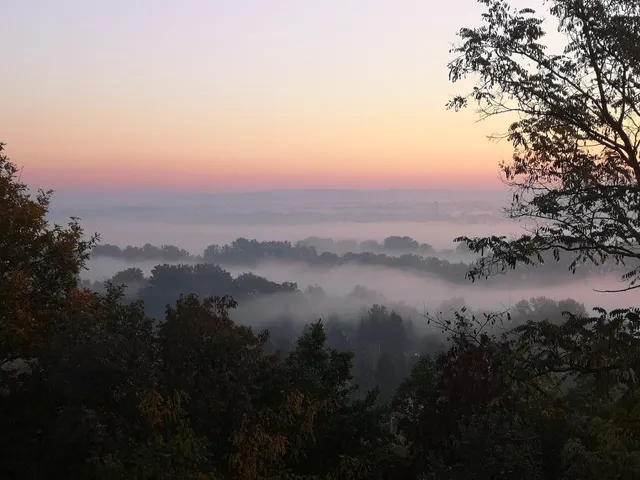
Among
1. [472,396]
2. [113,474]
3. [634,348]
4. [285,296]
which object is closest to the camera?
[634,348]

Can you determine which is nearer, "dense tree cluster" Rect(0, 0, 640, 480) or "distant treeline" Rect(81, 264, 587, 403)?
"dense tree cluster" Rect(0, 0, 640, 480)

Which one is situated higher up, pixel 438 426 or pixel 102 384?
pixel 102 384

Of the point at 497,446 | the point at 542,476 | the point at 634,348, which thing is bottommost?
the point at 542,476

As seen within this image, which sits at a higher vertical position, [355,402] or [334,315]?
[355,402]

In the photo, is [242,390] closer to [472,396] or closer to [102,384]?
[102,384]

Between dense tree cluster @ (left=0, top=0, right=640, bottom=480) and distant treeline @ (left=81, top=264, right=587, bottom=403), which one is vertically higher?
dense tree cluster @ (left=0, top=0, right=640, bottom=480)

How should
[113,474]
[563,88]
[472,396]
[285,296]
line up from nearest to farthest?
[113,474]
[563,88]
[472,396]
[285,296]

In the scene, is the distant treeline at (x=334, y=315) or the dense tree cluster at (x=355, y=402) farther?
the distant treeline at (x=334, y=315)

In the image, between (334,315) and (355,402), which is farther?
(334,315)

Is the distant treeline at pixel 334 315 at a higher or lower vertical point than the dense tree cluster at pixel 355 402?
→ lower

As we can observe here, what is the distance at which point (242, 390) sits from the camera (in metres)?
12.9

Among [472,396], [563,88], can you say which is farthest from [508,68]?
[472,396]

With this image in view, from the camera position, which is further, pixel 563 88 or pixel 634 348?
pixel 563 88

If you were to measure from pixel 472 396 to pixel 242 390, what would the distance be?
538cm
